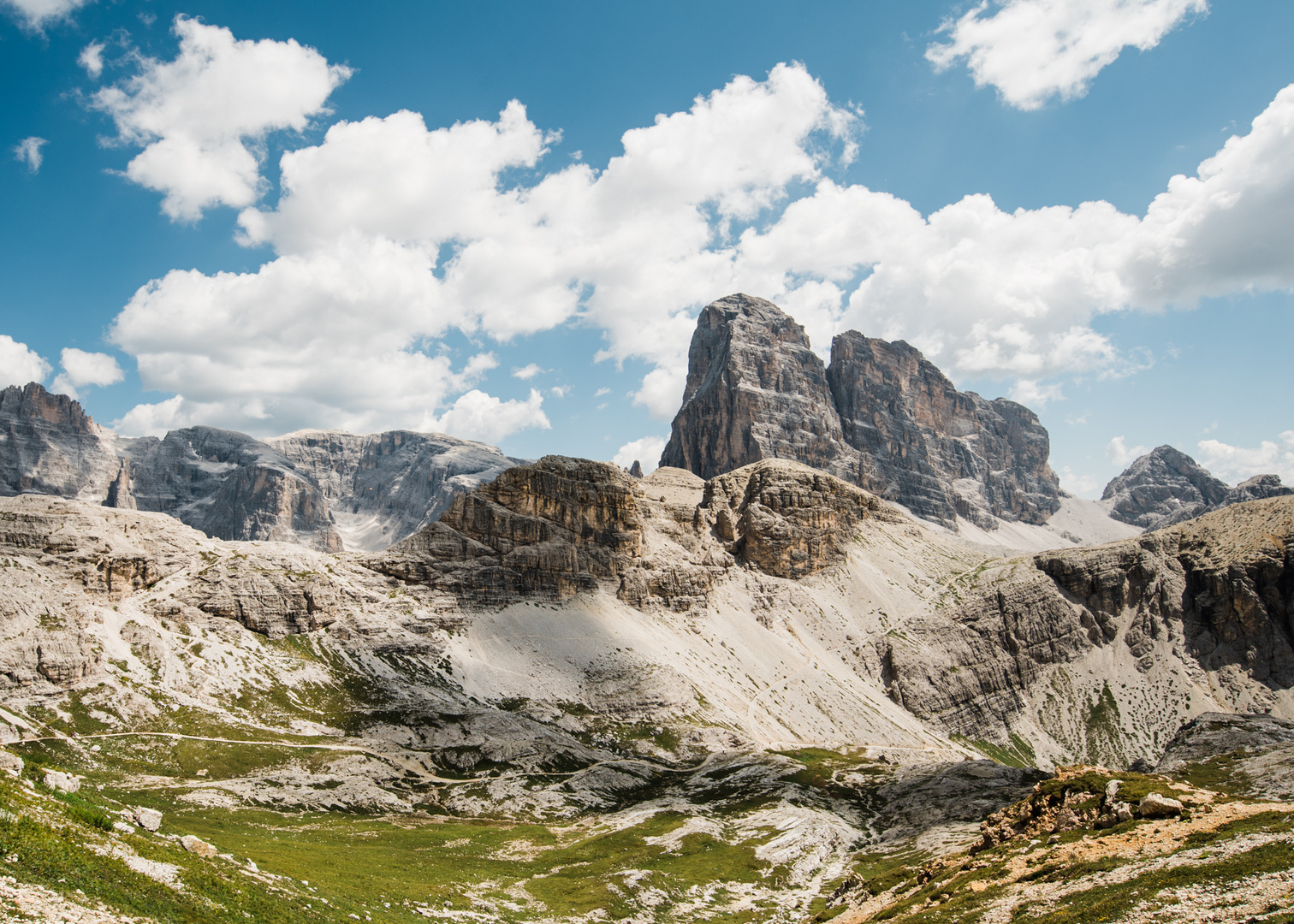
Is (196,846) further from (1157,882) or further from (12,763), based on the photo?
(1157,882)

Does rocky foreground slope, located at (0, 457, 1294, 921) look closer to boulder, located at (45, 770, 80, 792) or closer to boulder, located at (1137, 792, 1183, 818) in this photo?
boulder, located at (1137, 792, 1183, 818)

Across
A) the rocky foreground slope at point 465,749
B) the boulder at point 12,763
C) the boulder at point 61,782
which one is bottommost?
the rocky foreground slope at point 465,749

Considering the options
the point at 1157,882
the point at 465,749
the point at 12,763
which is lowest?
the point at 465,749

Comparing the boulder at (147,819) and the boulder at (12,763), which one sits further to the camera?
the boulder at (147,819)

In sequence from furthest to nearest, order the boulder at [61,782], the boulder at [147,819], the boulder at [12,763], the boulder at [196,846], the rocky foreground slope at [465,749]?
the rocky foreground slope at [465,749] < the boulder at [196,846] < the boulder at [147,819] < the boulder at [61,782] < the boulder at [12,763]

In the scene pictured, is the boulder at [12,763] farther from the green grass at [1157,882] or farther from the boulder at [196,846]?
the green grass at [1157,882]

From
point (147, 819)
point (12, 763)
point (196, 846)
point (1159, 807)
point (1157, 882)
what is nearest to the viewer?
point (1157, 882)

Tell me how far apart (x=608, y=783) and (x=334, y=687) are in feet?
188

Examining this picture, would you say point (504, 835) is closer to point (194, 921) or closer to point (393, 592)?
point (194, 921)

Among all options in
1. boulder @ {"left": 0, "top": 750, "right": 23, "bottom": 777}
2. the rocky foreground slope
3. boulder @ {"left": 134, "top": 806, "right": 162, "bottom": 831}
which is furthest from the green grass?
boulder @ {"left": 0, "top": 750, "right": 23, "bottom": 777}

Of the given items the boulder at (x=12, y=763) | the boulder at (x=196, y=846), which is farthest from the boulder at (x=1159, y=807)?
the boulder at (x=12, y=763)

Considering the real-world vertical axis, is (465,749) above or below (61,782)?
below

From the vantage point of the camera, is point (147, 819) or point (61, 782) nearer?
point (61, 782)

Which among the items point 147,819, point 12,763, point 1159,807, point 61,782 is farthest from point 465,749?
point 1159,807
